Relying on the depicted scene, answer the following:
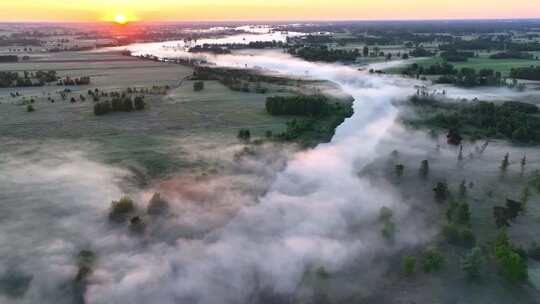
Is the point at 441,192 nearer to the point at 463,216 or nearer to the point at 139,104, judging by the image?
the point at 463,216

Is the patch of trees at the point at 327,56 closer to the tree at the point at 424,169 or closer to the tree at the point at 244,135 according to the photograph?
the tree at the point at 244,135

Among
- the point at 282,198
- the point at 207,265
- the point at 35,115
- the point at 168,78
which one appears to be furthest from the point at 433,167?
the point at 168,78

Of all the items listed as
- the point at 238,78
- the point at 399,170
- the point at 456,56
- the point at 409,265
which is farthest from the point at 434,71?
the point at 409,265

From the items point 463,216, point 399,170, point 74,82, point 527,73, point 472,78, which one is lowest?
point 463,216

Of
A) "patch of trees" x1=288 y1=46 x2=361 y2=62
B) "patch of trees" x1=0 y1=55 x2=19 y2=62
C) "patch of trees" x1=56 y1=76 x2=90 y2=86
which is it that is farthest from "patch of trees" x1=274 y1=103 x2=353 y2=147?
"patch of trees" x1=0 y1=55 x2=19 y2=62

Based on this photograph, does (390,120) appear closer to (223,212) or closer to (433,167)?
(433,167)
